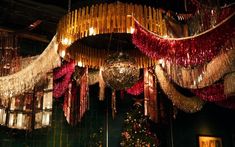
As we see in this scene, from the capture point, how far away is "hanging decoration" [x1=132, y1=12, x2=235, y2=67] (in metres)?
2.73

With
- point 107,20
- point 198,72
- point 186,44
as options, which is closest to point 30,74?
point 107,20

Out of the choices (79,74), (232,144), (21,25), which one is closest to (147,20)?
(79,74)

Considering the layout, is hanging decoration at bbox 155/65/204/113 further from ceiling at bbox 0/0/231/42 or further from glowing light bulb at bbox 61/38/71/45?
glowing light bulb at bbox 61/38/71/45

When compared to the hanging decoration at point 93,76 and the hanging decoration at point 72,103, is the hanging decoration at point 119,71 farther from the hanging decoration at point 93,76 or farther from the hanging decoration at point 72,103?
the hanging decoration at point 72,103

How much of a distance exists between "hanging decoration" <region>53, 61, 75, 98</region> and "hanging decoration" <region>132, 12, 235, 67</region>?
1.50 metres

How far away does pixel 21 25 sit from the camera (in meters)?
4.86

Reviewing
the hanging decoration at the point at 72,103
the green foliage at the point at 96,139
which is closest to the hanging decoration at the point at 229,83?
the hanging decoration at the point at 72,103

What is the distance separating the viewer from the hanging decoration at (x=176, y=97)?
4.20 meters

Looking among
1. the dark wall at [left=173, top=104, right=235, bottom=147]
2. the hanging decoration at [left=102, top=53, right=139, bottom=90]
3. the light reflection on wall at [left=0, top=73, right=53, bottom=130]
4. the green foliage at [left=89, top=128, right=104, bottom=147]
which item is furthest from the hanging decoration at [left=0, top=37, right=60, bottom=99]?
the dark wall at [left=173, top=104, right=235, bottom=147]

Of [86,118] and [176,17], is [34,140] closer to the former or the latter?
[86,118]

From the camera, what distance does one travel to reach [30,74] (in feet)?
11.2

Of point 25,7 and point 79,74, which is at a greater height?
point 25,7

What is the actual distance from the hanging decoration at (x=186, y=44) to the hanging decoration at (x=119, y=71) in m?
0.41

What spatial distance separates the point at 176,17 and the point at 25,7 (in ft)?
7.14
